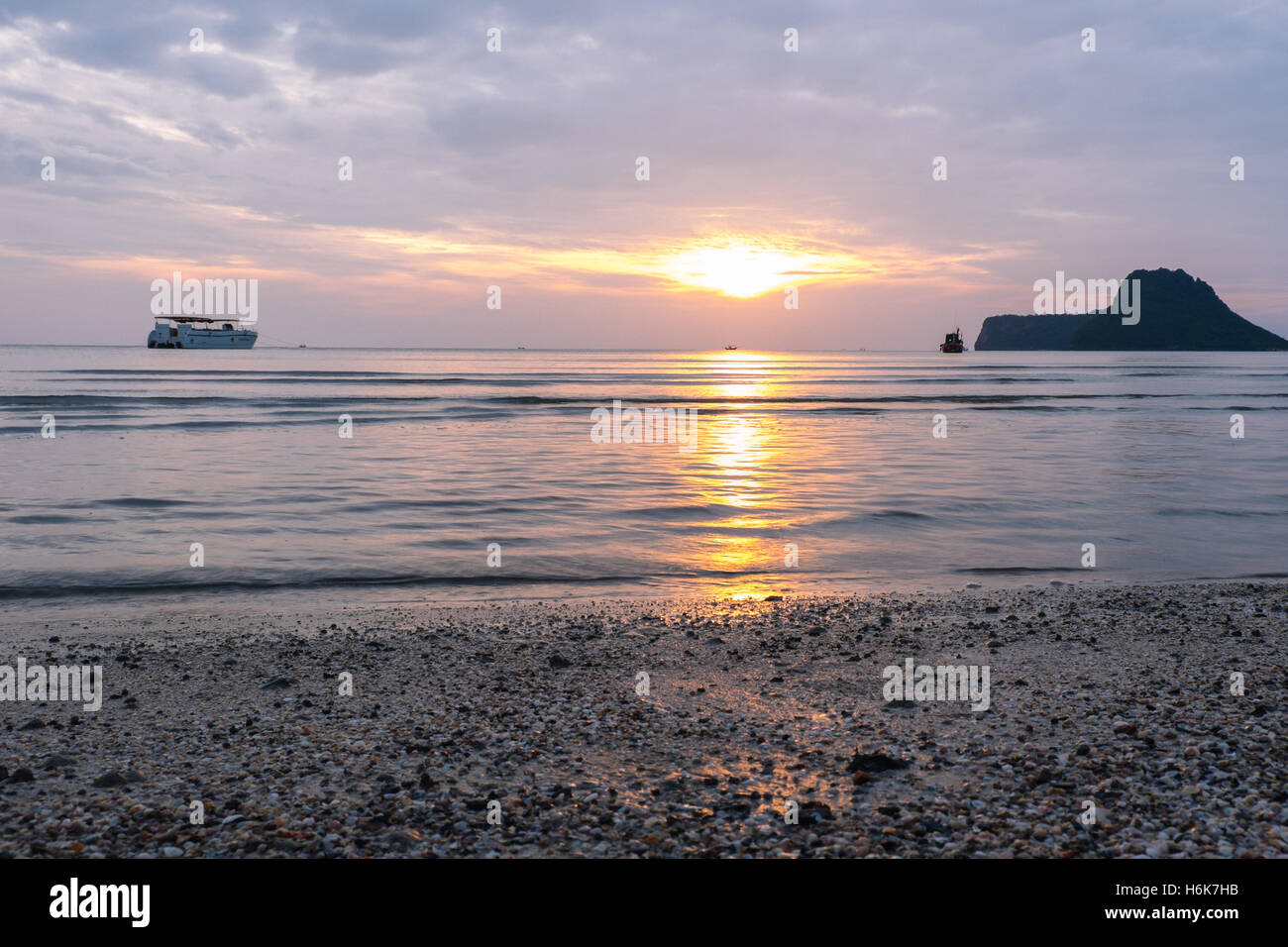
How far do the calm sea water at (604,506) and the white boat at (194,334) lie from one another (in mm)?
140245

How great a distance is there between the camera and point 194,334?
167 meters

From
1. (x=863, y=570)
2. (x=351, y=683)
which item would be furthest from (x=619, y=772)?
(x=863, y=570)

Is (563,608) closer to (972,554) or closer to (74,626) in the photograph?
(74,626)

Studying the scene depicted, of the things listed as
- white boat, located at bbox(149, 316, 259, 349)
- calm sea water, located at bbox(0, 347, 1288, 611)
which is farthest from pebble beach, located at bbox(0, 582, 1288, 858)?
white boat, located at bbox(149, 316, 259, 349)

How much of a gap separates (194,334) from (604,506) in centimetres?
17404

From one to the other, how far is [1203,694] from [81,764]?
7.90 metres

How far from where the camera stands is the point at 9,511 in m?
15.9

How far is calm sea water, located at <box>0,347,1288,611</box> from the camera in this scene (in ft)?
39.3

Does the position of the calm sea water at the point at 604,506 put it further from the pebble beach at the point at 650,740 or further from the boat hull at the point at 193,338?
the boat hull at the point at 193,338

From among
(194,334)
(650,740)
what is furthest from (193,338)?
(650,740)

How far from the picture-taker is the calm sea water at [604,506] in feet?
39.3

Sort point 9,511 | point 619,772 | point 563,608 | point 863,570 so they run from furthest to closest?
point 9,511, point 863,570, point 563,608, point 619,772

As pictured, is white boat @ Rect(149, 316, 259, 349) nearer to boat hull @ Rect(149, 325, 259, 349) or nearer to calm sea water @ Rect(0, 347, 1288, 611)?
boat hull @ Rect(149, 325, 259, 349)

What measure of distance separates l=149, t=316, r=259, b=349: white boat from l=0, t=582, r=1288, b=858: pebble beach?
17855 centimetres
